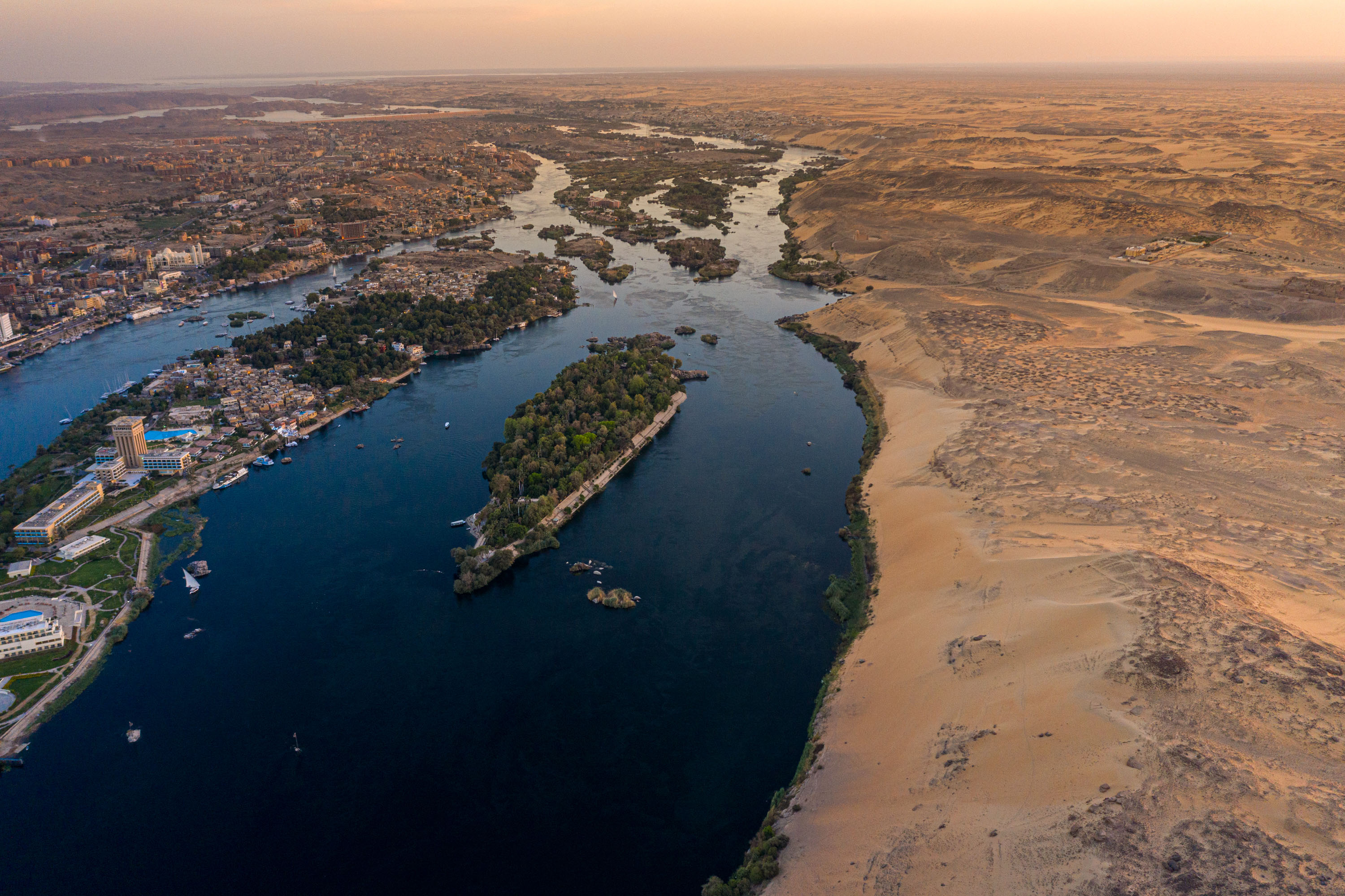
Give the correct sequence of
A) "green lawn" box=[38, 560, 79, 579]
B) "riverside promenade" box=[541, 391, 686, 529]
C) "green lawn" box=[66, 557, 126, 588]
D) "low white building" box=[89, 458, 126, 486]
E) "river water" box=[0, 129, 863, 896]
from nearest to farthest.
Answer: "river water" box=[0, 129, 863, 896]
"green lawn" box=[66, 557, 126, 588]
"green lawn" box=[38, 560, 79, 579]
"riverside promenade" box=[541, 391, 686, 529]
"low white building" box=[89, 458, 126, 486]

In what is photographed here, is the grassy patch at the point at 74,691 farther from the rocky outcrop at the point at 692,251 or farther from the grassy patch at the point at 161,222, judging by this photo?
the grassy patch at the point at 161,222

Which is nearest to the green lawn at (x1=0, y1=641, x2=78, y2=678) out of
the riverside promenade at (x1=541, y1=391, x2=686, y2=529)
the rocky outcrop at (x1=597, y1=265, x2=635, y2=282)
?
the riverside promenade at (x1=541, y1=391, x2=686, y2=529)

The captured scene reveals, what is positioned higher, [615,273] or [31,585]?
[615,273]

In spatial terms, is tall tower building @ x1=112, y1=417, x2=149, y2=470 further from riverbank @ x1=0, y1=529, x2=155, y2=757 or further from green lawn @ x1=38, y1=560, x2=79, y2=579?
riverbank @ x1=0, y1=529, x2=155, y2=757

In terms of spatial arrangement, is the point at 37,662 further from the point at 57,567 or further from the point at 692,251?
the point at 692,251

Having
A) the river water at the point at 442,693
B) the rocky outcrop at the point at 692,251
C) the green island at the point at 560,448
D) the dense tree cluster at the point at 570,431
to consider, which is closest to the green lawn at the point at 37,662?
the river water at the point at 442,693

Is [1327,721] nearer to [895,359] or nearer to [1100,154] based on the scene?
[895,359]

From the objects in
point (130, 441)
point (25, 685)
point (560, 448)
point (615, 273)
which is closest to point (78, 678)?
point (25, 685)
